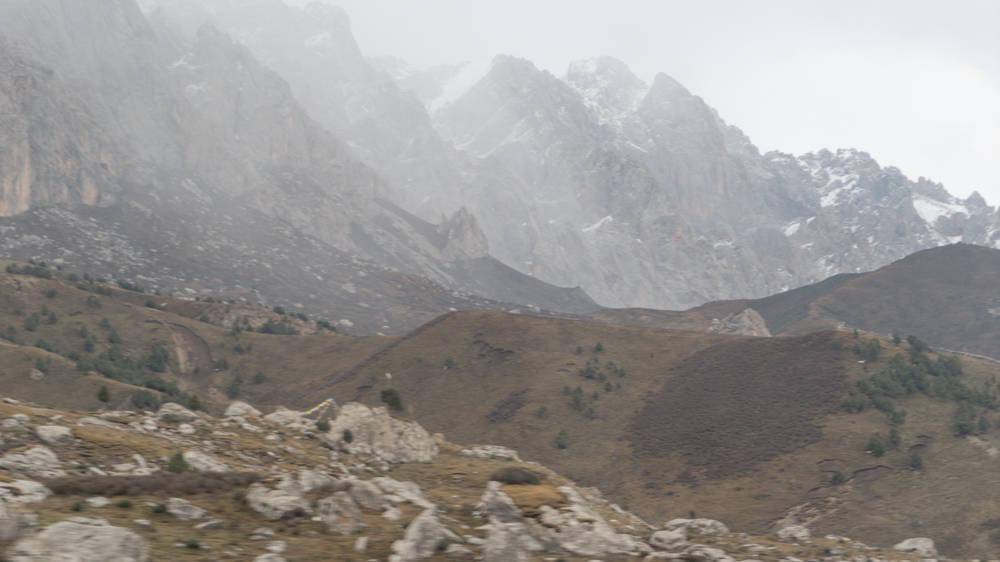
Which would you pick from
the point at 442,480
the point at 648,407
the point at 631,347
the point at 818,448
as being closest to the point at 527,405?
the point at 648,407

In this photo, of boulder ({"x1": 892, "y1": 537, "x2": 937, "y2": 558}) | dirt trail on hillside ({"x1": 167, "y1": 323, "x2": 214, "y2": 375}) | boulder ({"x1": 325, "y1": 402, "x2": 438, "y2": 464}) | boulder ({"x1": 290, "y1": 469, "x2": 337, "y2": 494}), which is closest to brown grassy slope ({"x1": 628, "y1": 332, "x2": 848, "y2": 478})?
boulder ({"x1": 892, "y1": 537, "x2": 937, "y2": 558})

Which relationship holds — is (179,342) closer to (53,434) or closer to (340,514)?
(53,434)

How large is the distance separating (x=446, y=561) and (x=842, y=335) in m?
101

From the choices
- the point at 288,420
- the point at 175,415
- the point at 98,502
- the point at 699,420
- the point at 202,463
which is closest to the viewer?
the point at 98,502

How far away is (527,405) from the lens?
373ft

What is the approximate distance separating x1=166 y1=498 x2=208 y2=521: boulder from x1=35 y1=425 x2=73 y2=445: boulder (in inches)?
389

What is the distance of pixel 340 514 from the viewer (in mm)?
→ 32375

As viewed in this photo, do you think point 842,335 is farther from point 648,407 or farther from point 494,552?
point 494,552

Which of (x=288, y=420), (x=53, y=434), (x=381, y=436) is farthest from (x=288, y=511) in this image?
(x=381, y=436)

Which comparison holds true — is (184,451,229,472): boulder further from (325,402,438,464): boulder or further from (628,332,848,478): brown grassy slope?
(628,332,848,478): brown grassy slope

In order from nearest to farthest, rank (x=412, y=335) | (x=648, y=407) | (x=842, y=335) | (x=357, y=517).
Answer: (x=357, y=517)
(x=648, y=407)
(x=842, y=335)
(x=412, y=335)

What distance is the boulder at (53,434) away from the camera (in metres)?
37.9

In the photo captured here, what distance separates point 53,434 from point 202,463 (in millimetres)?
6113

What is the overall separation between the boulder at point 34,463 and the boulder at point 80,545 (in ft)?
36.2
